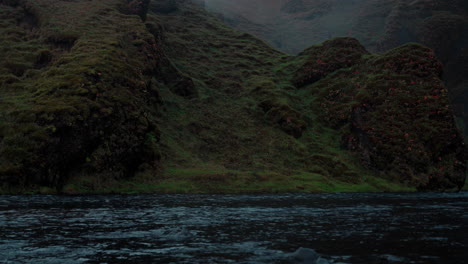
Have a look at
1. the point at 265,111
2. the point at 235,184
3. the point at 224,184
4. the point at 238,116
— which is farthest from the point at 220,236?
the point at 265,111

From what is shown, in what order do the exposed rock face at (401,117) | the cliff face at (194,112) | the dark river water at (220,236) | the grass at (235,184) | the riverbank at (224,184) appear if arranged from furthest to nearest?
the exposed rock face at (401,117), the grass at (235,184), the cliff face at (194,112), the riverbank at (224,184), the dark river water at (220,236)

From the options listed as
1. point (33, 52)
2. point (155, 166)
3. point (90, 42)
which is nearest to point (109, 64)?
point (90, 42)

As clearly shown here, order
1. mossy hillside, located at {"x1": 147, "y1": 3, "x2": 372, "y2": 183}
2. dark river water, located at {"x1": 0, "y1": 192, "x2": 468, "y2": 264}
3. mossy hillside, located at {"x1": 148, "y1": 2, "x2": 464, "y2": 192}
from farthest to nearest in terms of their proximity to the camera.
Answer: mossy hillside, located at {"x1": 147, "y1": 3, "x2": 372, "y2": 183} < mossy hillside, located at {"x1": 148, "y1": 2, "x2": 464, "y2": 192} < dark river water, located at {"x1": 0, "y1": 192, "x2": 468, "y2": 264}

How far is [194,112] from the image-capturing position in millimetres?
75500

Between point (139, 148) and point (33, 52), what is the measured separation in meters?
27.5

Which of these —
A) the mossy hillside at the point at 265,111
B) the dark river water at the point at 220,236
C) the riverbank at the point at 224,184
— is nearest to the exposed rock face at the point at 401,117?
the mossy hillside at the point at 265,111

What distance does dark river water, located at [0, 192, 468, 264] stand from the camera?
1211 centimetres

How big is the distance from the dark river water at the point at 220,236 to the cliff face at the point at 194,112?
61.3ft

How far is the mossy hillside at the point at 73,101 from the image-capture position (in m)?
37.9

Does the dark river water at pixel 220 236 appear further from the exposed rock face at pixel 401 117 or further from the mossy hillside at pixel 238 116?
the exposed rock face at pixel 401 117

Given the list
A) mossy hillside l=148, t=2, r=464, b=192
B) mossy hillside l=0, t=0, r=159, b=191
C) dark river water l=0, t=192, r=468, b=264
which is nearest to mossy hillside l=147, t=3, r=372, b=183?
mossy hillside l=148, t=2, r=464, b=192

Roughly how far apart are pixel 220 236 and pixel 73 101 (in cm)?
3582

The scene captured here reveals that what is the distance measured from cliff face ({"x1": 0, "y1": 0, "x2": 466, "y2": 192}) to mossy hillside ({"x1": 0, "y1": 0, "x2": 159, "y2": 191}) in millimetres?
185

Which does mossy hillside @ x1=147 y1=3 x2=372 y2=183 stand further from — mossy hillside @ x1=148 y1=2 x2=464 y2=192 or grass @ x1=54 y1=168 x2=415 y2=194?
grass @ x1=54 y1=168 x2=415 y2=194
